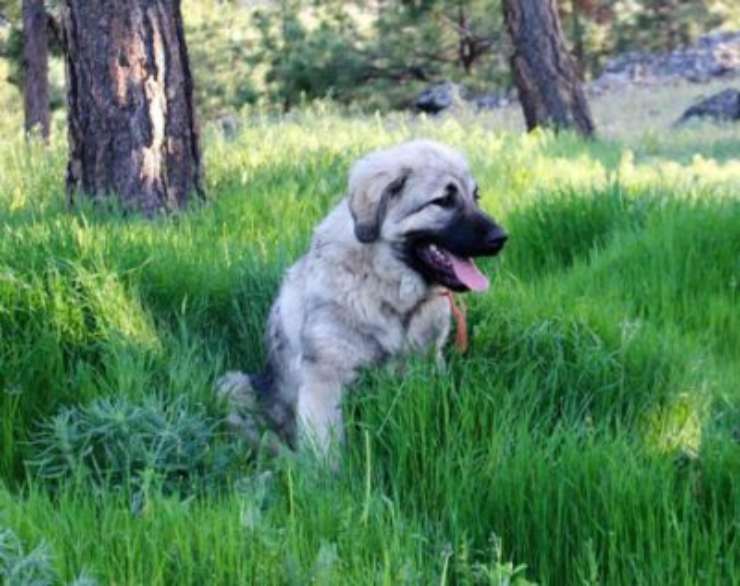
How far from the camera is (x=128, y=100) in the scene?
20.0 feet

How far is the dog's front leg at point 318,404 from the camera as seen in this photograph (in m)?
3.63

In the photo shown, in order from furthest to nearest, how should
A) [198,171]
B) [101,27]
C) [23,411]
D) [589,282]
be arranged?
[198,171], [101,27], [589,282], [23,411]

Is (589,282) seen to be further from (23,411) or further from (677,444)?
(23,411)

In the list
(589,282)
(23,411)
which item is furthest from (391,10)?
(23,411)

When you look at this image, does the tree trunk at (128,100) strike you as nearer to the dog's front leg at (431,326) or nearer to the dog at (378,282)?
the dog at (378,282)

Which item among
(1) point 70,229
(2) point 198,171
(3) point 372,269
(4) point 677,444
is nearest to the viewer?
(4) point 677,444

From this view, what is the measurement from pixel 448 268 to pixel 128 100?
2.88 m

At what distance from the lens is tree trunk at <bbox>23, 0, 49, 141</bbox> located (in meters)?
17.0

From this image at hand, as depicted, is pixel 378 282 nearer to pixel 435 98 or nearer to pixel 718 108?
pixel 718 108

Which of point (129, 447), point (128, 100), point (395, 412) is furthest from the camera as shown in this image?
point (128, 100)

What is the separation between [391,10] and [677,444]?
2253 centimetres

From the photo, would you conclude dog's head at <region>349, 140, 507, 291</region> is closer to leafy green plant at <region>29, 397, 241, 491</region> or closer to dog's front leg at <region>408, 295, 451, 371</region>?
dog's front leg at <region>408, 295, 451, 371</region>

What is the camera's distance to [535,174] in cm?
715

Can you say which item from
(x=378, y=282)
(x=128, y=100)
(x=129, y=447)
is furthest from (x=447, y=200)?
(x=128, y=100)
